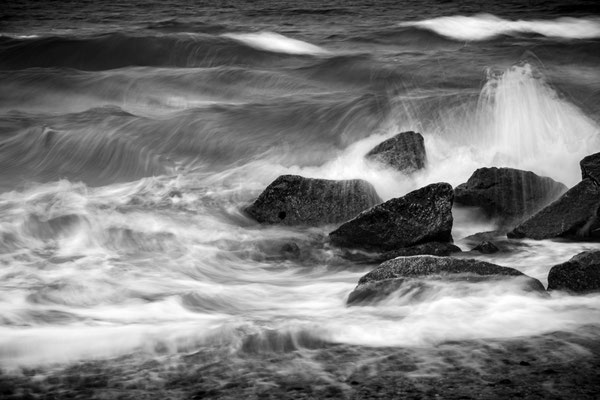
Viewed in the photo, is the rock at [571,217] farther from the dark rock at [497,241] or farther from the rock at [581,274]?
the rock at [581,274]

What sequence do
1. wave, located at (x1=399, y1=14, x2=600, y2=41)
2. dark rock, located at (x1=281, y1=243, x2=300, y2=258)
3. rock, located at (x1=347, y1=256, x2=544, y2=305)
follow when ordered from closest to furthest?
rock, located at (x1=347, y1=256, x2=544, y2=305) → dark rock, located at (x1=281, y1=243, x2=300, y2=258) → wave, located at (x1=399, y1=14, x2=600, y2=41)

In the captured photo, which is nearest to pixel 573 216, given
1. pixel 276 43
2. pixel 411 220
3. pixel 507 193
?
pixel 507 193

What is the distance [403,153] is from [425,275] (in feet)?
10.4

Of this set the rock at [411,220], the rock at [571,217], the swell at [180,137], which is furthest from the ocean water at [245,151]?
the rock at [411,220]

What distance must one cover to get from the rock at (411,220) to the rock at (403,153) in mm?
1731

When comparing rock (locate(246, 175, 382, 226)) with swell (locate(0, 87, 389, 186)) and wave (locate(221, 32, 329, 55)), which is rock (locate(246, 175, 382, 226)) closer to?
swell (locate(0, 87, 389, 186))

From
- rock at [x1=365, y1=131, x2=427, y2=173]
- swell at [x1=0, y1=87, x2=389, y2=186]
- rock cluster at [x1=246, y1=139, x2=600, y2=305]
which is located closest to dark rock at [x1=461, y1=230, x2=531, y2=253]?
rock cluster at [x1=246, y1=139, x2=600, y2=305]

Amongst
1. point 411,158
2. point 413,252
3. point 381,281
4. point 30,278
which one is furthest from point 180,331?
point 411,158

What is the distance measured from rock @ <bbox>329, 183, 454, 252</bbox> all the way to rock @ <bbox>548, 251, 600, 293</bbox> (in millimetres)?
1425

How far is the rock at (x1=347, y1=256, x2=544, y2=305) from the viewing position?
4848 millimetres

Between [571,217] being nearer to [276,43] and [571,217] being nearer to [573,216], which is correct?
[573,216]

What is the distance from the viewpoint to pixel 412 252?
604 cm

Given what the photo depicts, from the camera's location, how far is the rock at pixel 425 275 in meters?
4.85

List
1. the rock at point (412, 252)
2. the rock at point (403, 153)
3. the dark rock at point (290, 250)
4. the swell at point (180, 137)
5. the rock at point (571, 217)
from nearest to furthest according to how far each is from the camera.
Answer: the rock at point (412, 252) → the rock at point (571, 217) → the dark rock at point (290, 250) → the rock at point (403, 153) → the swell at point (180, 137)
